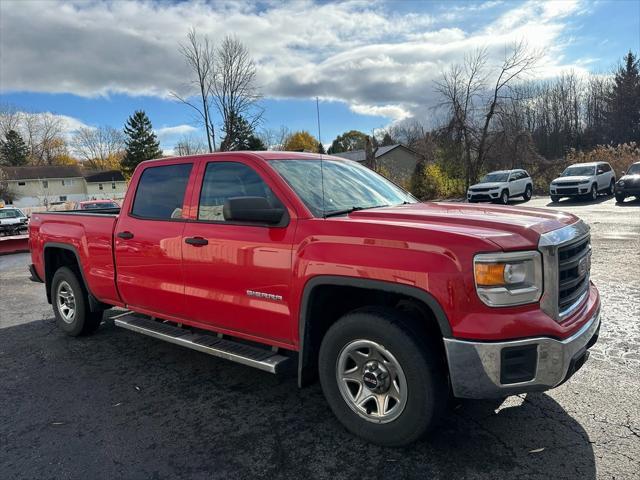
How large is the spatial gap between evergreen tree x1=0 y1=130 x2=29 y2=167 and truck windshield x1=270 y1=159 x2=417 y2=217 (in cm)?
9532

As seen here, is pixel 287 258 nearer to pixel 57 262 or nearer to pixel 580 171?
pixel 57 262

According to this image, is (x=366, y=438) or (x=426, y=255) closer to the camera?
(x=426, y=255)

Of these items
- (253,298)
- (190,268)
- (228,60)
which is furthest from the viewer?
(228,60)

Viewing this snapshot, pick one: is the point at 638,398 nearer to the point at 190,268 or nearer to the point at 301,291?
the point at 301,291

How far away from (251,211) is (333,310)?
92 cm

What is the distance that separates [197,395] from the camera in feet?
12.5

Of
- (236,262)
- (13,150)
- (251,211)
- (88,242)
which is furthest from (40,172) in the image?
(251,211)

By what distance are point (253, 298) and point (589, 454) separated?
2.37m

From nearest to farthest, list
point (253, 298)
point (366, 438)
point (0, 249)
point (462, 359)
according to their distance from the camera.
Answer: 1. point (462, 359)
2. point (366, 438)
3. point (253, 298)
4. point (0, 249)

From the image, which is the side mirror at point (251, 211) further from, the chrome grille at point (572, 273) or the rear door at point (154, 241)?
the chrome grille at point (572, 273)

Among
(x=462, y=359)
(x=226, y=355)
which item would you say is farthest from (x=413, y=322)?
(x=226, y=355)

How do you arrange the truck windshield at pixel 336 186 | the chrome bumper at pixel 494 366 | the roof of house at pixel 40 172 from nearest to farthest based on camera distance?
1. the chrome bumper at pixel 494 366
2. the truck windshield at pixel 336 186
3. the roof of house at pixel 40 172

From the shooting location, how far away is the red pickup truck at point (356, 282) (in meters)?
2.50

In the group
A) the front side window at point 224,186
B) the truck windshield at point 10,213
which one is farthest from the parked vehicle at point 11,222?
the front side window at point 224,186
